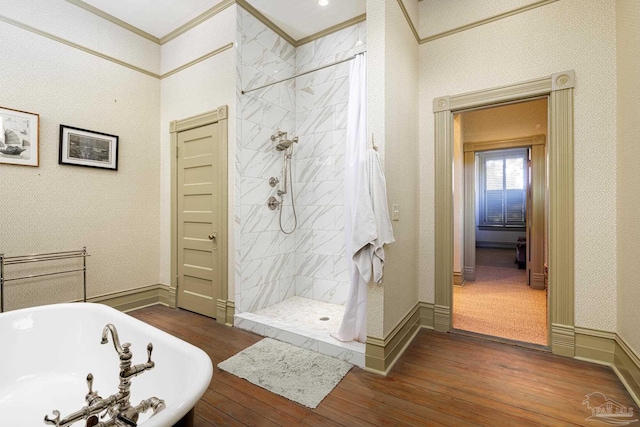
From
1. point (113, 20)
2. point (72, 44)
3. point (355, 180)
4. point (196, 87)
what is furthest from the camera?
point (196, 87)

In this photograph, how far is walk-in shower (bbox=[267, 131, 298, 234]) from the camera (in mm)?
3510

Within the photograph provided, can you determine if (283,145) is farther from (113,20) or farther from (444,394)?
(444,394)

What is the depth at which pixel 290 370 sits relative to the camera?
2.21 meters

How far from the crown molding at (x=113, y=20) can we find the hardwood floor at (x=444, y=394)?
3747 mm

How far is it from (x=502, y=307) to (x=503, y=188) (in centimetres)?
418

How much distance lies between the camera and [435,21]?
295 centimetres

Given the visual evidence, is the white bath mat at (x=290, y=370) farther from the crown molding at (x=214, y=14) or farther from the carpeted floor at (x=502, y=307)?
the crown molding at (x=214, y=14)

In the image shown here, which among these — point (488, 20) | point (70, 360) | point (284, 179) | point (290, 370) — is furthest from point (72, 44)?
point (488, 20)

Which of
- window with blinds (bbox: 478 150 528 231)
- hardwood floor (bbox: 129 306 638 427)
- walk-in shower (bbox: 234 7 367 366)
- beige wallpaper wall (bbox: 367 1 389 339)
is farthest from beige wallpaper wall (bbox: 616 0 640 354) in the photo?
window with blinds (bbox: 478 150 528 231)

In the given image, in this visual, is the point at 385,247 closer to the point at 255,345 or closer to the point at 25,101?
the point at 255,345

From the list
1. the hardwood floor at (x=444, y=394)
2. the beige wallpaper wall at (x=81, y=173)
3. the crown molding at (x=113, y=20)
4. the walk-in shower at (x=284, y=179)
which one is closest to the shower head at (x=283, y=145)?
the walk-in shower at (x=284, y=179)

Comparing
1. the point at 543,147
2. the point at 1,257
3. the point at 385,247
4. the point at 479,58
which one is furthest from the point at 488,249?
the point at 1,257

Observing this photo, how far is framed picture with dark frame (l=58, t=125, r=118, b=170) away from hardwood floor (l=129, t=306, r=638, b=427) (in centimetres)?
241

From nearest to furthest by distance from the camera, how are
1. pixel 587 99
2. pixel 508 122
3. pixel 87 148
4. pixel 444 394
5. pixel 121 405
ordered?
pixel 121 405 < pixel 444 394 < pixel 587 99 < pixel 87 148 < pixel 508 122
